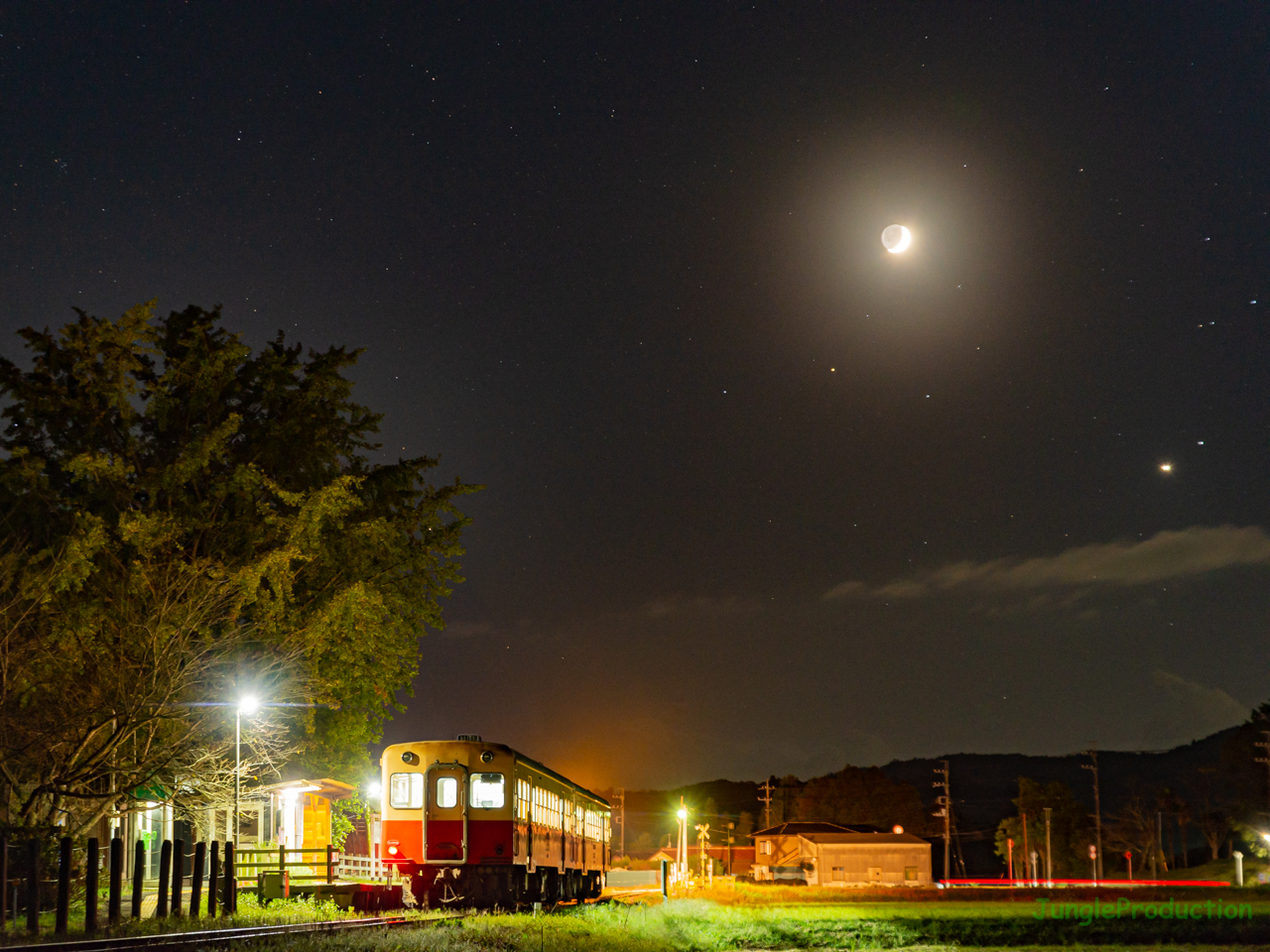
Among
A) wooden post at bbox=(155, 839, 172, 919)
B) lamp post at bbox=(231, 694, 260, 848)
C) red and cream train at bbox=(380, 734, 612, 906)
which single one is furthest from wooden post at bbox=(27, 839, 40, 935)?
red and cream train at bbox=(380, 734, 612, 906)

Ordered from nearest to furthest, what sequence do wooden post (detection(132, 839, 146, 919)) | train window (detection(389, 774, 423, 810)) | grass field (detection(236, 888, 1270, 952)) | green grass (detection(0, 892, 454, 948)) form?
1. green grass (detection(0, 892, 454, 948))
2. wooden post (detection(132, 839, 146, 919))
3. grass field (detection(236, 888, 1270, 952))
4. train window (detection(389, 774, 423, 810))

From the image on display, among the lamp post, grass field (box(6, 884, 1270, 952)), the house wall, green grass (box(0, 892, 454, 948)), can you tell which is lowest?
the house wall

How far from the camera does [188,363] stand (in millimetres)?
26859

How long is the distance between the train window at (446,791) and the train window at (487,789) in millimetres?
417

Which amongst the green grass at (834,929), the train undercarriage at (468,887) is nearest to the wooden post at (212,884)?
the green grass at (834,929)

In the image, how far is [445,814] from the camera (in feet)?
83.2

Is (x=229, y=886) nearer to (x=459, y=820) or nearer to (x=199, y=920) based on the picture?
(x=199, y=920)

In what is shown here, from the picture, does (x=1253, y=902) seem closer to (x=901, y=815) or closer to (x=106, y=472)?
(x=106, y=472)

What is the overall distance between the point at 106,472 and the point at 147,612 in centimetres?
302

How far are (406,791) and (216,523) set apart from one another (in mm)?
7238

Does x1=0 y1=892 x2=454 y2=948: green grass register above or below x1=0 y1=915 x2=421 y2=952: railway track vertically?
below

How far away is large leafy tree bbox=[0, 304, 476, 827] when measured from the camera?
77.5 ft

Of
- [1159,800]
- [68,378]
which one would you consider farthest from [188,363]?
[1159,800]

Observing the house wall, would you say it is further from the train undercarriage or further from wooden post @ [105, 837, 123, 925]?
wooden post @ [105, 837, 123, 925]
